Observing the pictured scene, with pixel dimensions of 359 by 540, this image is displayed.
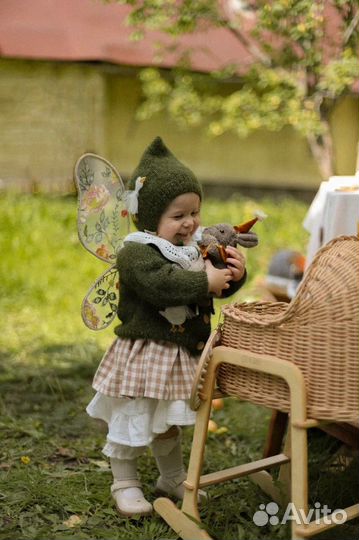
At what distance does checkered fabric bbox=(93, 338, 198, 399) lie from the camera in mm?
2598

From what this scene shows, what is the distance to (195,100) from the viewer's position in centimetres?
833

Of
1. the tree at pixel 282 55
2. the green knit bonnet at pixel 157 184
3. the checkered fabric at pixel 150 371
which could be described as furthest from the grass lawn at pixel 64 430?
the tree at pixel 282 55

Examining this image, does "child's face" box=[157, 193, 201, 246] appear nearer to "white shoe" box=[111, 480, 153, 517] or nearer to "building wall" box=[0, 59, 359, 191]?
"white shoe" box=[111, 480, 153, 517]

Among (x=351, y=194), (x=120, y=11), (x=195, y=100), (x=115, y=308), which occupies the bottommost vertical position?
(x=115, y=308)

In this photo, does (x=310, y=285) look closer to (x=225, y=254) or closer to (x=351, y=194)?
(x=225, y=254)

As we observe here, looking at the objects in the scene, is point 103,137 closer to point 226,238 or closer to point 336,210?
point 336,210

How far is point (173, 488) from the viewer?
2.90 metres

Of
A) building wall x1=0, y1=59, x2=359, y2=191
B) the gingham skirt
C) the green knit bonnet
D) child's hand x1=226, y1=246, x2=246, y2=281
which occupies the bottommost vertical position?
the gingham skirt

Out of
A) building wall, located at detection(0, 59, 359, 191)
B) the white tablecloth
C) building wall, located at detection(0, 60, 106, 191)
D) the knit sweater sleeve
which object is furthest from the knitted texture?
building wall, located at detection(0, 60, 106, 191)

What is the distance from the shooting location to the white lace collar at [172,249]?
8.51ft

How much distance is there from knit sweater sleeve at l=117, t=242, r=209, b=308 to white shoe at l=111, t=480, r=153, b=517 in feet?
2.43

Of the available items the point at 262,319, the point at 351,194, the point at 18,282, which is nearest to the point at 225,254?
the point at 262,319

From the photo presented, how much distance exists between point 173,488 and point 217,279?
3.04 feet

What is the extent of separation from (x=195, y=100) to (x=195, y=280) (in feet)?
20.2
